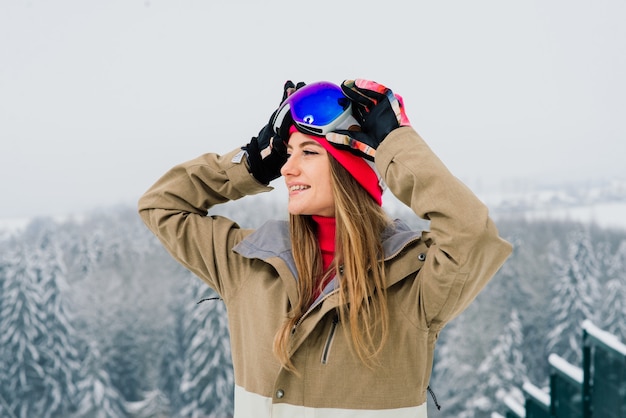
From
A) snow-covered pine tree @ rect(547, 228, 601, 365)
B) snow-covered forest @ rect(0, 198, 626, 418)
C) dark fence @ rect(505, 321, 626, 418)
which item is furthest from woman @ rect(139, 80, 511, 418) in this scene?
snow-covered pine tree @ rect(547, 228, 601, 365)

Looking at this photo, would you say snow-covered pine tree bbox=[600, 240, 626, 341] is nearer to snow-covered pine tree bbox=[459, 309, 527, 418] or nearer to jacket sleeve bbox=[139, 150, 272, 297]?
snow-covered pine tree bbox=[459, 309, 527, 418]

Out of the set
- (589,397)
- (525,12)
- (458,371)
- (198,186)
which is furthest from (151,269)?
(525,12)

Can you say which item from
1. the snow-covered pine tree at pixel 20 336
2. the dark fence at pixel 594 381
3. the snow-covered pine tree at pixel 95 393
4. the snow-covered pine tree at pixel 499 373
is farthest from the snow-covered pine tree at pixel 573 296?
the dark fence at pixel 594 381

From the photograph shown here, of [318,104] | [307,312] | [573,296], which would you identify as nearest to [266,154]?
[318,104]

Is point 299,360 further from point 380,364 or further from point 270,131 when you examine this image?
point 270,131

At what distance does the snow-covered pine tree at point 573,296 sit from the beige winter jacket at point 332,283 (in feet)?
67.9

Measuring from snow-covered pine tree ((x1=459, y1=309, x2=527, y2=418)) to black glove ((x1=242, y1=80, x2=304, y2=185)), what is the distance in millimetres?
19963

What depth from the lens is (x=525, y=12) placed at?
50.6m

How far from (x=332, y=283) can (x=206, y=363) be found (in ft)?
61.6

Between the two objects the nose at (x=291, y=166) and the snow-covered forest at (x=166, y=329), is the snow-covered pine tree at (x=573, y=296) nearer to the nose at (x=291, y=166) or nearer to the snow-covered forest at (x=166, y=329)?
the snow-covered forest at (x=166, y=329)

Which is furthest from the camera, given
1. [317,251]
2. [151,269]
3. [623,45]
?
[623,45]

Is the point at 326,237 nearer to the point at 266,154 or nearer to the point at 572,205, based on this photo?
the point at 266,154

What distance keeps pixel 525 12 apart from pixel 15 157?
35201 mm

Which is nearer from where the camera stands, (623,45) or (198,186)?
(198,186)
